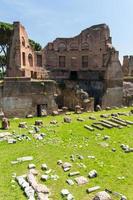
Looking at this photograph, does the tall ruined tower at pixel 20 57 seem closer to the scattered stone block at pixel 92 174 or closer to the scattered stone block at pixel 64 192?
the scattered stone block at pixel 92 174

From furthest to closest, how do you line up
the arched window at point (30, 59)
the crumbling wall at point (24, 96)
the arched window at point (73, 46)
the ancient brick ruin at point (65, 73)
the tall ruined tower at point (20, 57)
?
the arched window at point (73, 46), the arched window at point (30, 59), the tall ruined tower at point (20, 57), the ancient brick ruin at point (65, 73), the crumbling wall at point (24, 96)

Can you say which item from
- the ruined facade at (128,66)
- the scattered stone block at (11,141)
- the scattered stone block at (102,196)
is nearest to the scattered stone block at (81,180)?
the scattered stone block at (102,196)

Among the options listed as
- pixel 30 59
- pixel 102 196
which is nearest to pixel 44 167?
pixel 102 196

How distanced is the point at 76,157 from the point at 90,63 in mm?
26221

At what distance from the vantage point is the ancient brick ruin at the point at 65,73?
79.7ft

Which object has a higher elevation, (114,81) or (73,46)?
(73,46)

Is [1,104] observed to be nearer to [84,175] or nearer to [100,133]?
[100,133]

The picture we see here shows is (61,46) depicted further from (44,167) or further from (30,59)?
(44,167)

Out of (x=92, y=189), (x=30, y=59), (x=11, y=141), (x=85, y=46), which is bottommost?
(x=92, y=189)

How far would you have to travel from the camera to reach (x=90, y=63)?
37.8m

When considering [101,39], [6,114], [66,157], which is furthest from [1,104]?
[101,39]

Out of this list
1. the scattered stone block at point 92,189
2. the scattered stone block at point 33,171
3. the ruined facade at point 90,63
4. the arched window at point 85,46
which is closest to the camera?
the scattered stone block at point 92,189

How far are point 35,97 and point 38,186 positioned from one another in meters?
15.5

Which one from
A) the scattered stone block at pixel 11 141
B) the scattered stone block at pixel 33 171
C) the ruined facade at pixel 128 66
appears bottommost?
the scattered stone block at pixel 33 171
